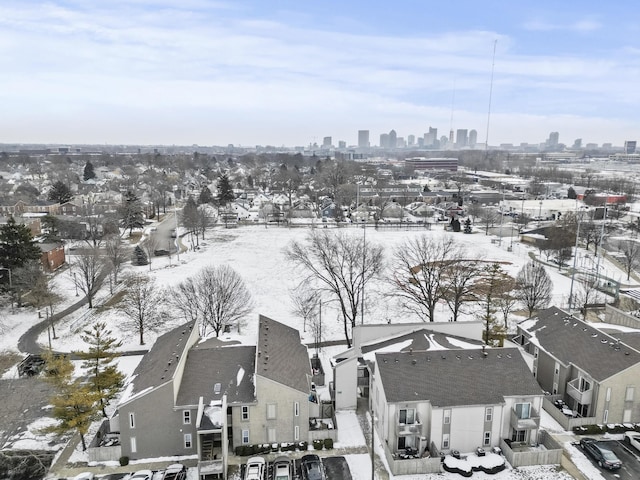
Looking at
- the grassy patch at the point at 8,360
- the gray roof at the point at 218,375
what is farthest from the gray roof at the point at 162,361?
the grassy patch at the point at 8,360

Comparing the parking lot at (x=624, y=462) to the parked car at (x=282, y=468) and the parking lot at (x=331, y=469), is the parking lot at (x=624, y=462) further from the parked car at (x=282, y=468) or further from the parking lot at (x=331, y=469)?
the parked car at (x=282, y=468)

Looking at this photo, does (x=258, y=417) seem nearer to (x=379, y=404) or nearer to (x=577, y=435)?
(x=379, y=404)

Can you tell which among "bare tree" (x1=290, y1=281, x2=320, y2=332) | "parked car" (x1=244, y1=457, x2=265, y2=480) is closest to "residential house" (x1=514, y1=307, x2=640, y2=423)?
"parked car" (x1=244, y1=457, x2=265, y2=480)

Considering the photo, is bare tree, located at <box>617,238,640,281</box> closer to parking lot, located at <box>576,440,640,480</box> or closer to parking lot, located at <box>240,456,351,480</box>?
parking lot, located at <box>576,440,640,480</box>

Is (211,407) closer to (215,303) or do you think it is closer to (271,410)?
(271,410)

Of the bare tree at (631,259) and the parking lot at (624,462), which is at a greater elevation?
the bare tree at (631,259)

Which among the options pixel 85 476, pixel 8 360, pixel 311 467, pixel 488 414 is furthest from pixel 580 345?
pixel 8 360
